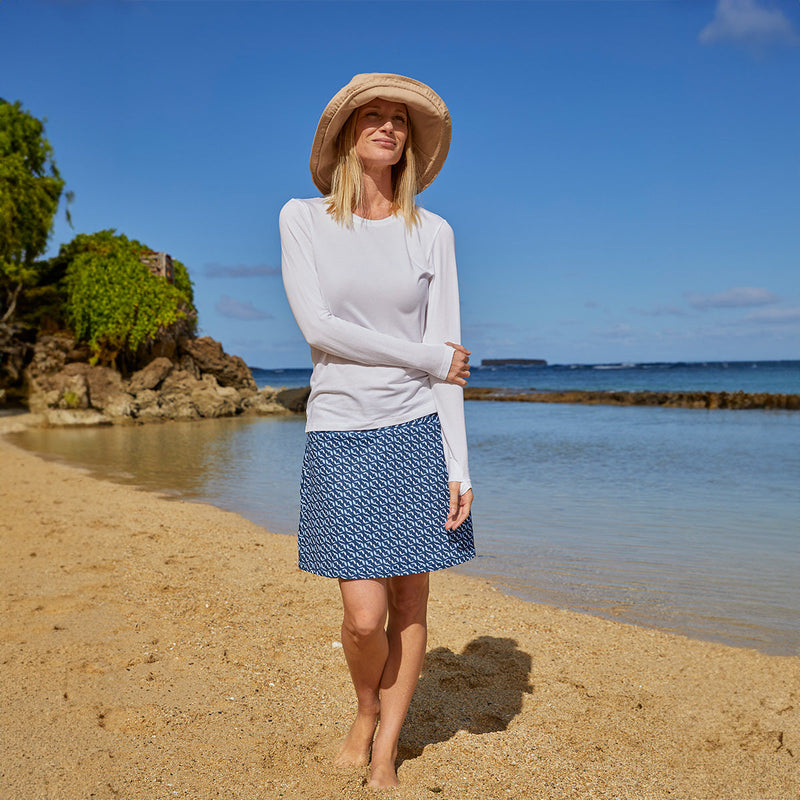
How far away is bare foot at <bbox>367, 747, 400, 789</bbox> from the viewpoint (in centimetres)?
230

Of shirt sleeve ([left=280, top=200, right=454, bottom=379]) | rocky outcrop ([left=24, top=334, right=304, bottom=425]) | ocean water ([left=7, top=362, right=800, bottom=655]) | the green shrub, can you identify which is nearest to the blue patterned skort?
shirt sleeve ([left=280, top=200, right=454, bottom=379])

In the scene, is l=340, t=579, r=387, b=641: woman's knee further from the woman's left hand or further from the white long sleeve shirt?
the white long sleeve shirt

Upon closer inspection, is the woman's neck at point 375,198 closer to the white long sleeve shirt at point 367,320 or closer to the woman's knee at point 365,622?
the white long sleeve shirt at point 367,320

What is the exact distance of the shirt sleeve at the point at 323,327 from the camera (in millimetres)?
2166

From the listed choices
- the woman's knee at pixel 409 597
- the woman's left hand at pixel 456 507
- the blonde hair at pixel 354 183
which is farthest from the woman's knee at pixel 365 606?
the blonde hair at pixel 354 183

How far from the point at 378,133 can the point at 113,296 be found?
2199 cm

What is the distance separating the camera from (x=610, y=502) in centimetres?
825

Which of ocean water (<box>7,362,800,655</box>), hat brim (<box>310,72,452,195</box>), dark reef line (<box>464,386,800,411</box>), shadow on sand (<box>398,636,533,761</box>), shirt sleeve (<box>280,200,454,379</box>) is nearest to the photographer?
shirt sleeve (<box>280,200,454,379</box>)

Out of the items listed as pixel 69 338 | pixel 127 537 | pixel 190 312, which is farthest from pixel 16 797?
pixel 190 312

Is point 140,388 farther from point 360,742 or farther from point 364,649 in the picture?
point 364,649

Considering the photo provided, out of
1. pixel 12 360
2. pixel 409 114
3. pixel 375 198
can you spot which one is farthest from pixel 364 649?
pixel 12 360

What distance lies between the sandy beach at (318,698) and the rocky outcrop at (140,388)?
16507 millimetres

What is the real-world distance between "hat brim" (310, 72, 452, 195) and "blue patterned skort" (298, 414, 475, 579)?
930 millimetres

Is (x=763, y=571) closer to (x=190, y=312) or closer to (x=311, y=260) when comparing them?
(x=311, y=260)
